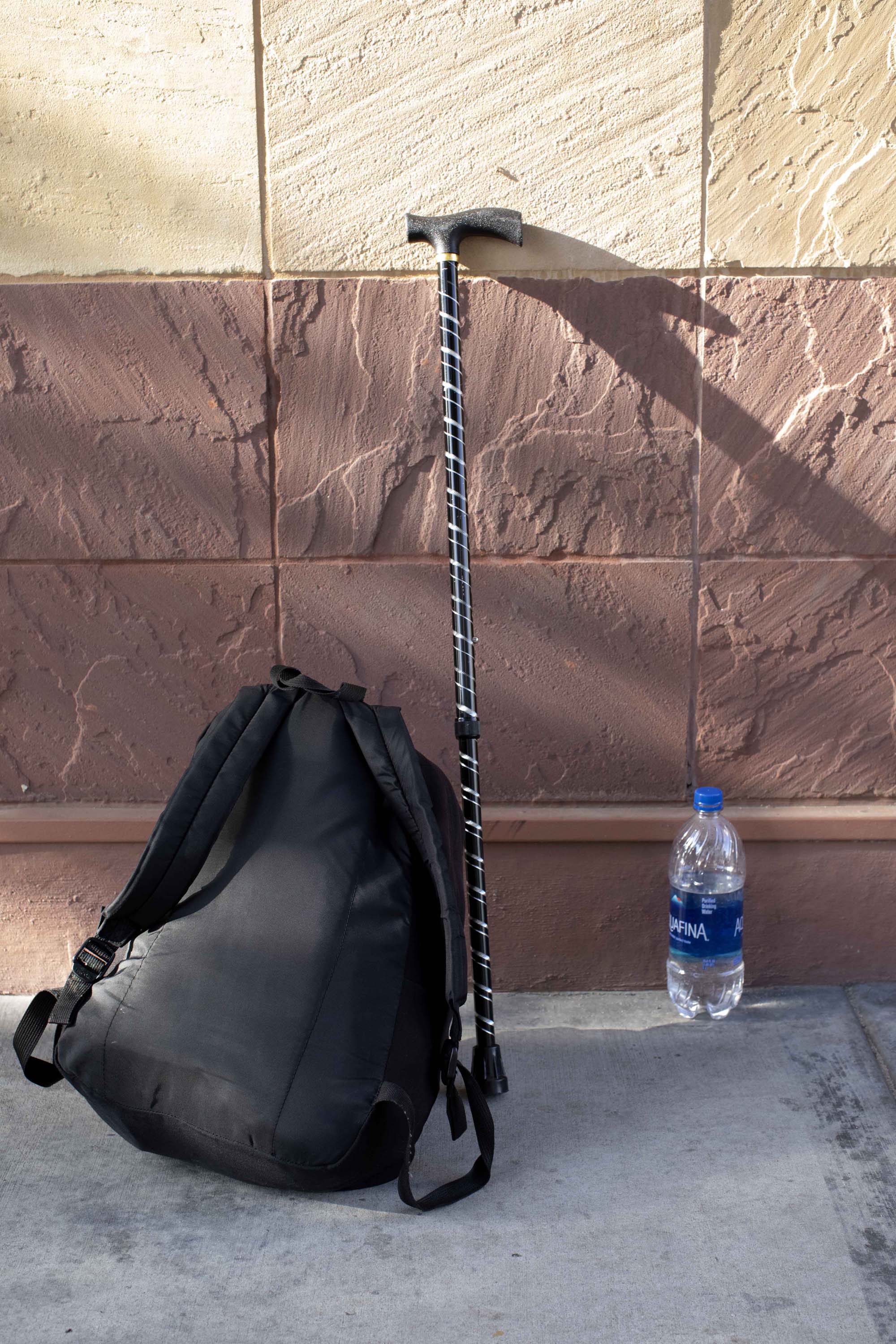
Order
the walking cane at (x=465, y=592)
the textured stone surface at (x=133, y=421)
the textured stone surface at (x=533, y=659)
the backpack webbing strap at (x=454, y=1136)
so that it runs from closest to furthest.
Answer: the backpack webbing strap at (x=454, y=1136), the walking cane at (x=465, y=592), the textured stone surface at (x=133, y=421), the textured stone surface at (x=533, y=659)

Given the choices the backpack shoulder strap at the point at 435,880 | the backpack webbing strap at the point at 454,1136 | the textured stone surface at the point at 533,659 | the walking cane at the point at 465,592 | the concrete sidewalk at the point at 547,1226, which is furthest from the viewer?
the textured stone surface at the point at 533,659

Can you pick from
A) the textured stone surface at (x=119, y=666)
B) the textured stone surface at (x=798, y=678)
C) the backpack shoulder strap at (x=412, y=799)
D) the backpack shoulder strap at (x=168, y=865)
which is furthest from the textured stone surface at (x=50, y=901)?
the textured stone surface at (x=798, y=678)

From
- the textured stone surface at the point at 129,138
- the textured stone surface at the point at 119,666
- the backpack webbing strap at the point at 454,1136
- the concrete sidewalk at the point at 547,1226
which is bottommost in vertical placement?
the concrete sidewalk at the point at 547,1226

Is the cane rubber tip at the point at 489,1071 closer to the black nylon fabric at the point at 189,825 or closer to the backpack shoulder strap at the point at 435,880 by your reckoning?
the backpack shoulder strap at the point at 435,880

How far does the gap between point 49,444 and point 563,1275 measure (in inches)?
76.9

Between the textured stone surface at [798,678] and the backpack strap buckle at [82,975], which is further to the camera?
the textured stone surface at [798,678]

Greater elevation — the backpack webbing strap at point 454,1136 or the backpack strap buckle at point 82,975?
the backpack strap buckle at point 82,975

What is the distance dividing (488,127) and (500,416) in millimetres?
593

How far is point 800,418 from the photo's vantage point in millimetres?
2578

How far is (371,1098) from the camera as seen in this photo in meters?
1.95

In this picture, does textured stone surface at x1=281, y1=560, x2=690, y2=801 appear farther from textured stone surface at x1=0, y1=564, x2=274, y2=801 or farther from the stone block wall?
textured stone surface at x1=0, y1=564, x2=274, y2=801

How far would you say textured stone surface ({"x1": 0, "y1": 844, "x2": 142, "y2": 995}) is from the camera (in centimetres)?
274

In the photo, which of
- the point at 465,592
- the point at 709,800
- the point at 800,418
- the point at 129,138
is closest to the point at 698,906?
the point at 709,800

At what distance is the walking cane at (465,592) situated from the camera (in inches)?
91.3
